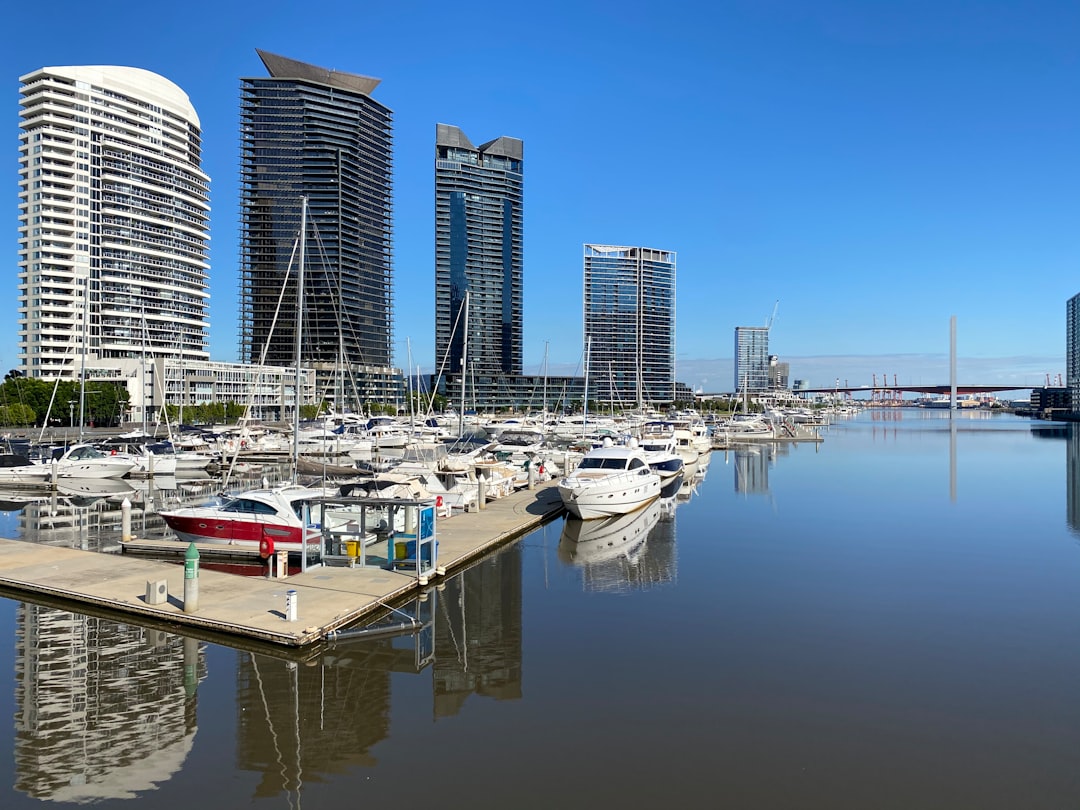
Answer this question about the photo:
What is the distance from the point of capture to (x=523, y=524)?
35156 mm

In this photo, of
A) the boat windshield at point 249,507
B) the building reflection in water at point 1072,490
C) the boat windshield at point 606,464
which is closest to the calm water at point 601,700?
the boat windshield at point 249,507

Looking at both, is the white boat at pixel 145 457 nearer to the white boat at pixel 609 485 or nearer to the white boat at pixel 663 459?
the white boat at pixel 609 485

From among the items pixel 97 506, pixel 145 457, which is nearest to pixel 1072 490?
pixel 97 506

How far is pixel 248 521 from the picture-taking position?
27.8 metres

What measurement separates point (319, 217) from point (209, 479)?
505ft

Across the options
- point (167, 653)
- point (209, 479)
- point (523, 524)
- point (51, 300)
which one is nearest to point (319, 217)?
point (51, 300)

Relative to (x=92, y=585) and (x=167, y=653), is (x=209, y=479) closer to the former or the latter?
(x=92, y=585)

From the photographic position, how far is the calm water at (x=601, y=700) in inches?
486

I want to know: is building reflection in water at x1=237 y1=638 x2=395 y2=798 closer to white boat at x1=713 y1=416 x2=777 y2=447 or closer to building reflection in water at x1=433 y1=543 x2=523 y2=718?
building reflection in water at x1=433 y1=543 x2=523 y2=718

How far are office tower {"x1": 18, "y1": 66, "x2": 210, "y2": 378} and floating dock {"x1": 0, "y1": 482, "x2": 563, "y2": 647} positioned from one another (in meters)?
133

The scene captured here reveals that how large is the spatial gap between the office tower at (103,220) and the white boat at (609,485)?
415 feet

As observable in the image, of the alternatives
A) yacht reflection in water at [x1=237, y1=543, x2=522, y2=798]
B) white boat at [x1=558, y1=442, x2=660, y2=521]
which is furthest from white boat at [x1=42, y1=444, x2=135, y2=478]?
yacht reflection in water at [x1=237, y1=543, x2=522, y2=798]

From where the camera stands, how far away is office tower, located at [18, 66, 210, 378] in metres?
152

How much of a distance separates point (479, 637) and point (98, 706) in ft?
28.9
